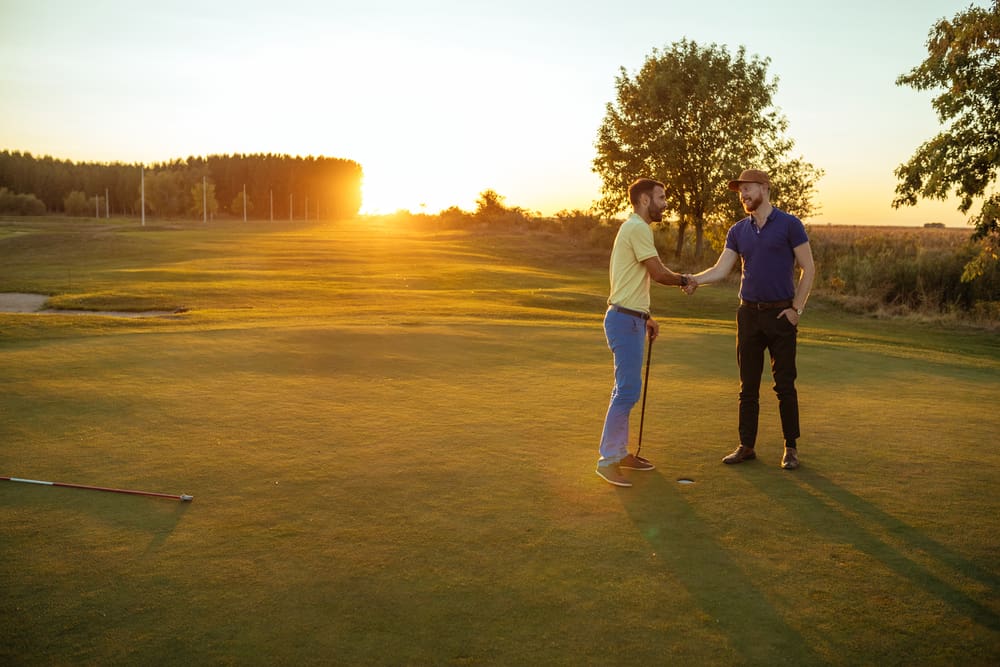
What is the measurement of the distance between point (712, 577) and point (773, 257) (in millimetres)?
3426

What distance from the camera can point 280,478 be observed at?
6.41m

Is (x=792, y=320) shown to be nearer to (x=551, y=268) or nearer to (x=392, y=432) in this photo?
(x=392, y=432)

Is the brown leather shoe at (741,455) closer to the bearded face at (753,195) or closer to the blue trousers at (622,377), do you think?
the blue trousers at (622,377)

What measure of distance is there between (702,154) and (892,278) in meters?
16.5

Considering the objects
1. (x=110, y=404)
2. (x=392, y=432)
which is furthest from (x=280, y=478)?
(x=110, y=404)

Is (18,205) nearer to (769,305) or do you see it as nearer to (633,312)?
(633,312)

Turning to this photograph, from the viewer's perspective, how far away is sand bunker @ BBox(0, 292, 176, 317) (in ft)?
68.9

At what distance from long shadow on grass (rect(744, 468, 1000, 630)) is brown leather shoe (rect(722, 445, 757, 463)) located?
0.35 m

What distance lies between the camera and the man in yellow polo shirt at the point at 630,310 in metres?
6.49

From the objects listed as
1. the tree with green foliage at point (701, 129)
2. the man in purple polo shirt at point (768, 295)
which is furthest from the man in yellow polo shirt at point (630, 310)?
the tree with green foliage at point (701, 129)

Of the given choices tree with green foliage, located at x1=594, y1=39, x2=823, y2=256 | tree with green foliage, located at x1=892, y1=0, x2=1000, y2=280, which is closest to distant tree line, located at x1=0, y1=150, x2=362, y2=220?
tree with green foliage, located at x1=594, y1=39, x2=823, y2=256

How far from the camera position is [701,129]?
4491cm

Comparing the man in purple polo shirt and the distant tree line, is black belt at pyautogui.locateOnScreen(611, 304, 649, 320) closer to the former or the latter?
the man in purple polo shirt

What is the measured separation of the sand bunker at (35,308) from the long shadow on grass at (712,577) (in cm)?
1708
